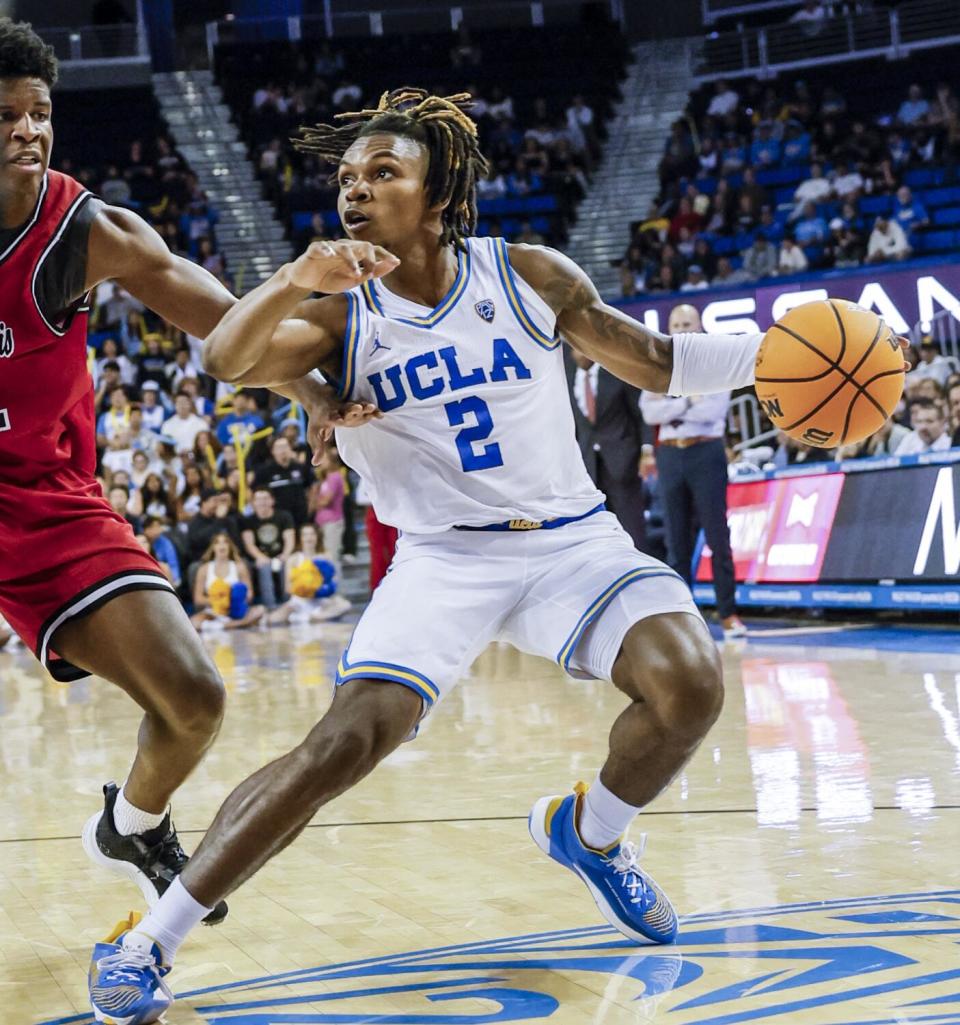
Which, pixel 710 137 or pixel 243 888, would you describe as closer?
pixel 243 888

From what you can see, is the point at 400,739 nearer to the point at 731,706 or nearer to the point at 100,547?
the point at 100,547

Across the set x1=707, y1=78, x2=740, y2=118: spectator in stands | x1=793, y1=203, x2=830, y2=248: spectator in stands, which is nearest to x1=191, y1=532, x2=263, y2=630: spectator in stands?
x1=793, y1=203, x2=830, y2=248: spectator in stands

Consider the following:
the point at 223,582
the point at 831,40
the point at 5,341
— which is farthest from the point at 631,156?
the point at 5,341

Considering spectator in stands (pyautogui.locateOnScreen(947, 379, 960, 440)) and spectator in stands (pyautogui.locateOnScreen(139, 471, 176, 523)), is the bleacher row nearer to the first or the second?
spectator in stands (pyautogui.locateOnScreen(947, 379, 960, 440))

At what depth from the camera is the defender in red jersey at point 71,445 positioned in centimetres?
344

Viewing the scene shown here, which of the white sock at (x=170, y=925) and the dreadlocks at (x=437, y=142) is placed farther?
the dreadlocks at (x=437, y=142)

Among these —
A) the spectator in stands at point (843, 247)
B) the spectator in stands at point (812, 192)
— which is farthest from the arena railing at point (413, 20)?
the spectator in stands at point (843, 247)

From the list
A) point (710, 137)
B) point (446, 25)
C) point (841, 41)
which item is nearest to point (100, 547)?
point (710, 137)

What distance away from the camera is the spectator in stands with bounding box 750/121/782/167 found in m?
21.2

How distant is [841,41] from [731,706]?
18.6 meters

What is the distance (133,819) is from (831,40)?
21796mm

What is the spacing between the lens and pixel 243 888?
4039 mm

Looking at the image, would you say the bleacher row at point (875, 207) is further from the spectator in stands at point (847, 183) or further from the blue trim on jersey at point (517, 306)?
the blue trim on jersey at point (517, 306)

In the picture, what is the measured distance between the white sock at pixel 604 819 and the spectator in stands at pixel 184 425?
1203 centimetres
